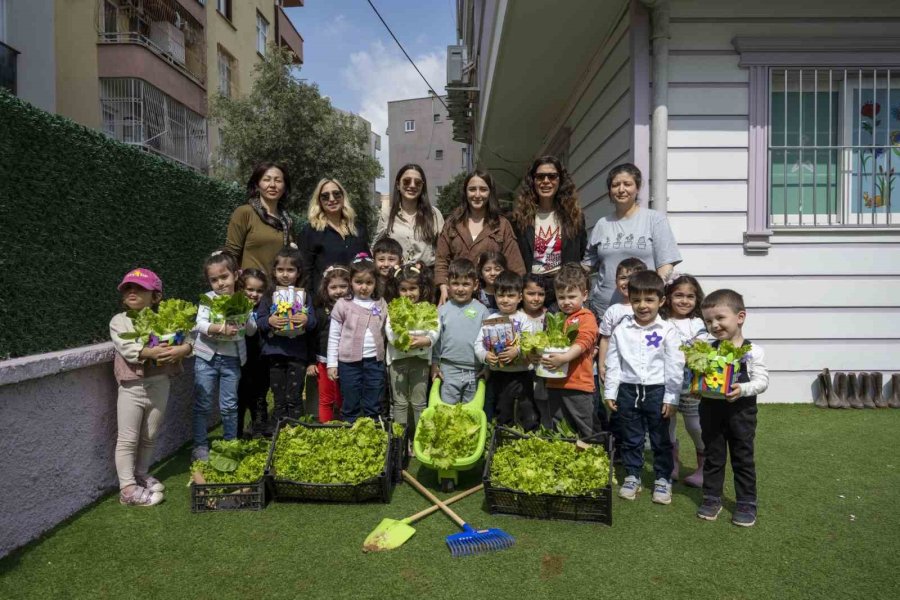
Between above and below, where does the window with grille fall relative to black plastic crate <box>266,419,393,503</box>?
above

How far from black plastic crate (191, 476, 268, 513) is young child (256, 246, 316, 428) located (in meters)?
0.93

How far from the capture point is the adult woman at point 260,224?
14.7 feet

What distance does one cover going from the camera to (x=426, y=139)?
50156 millimetres

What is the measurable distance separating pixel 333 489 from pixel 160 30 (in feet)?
57.3

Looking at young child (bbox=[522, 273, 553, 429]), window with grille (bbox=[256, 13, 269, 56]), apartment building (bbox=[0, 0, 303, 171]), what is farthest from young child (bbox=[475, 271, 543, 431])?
window with grille (bbox=[256, 13, 269, 56])

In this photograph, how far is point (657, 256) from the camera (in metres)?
4.10

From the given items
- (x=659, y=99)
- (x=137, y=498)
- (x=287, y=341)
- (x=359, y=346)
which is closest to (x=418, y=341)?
(x=359, y=346)

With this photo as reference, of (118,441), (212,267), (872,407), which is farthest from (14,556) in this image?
(872,407)

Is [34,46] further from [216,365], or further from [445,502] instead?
[445,502]

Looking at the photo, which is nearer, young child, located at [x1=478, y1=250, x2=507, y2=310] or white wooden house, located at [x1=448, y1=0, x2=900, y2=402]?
young child, located at [x1=478, y1=250, x2=507, y2=310]

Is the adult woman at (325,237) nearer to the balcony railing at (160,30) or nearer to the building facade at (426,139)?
the balcony railing at (160,30)

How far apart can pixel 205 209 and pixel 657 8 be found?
4720mm

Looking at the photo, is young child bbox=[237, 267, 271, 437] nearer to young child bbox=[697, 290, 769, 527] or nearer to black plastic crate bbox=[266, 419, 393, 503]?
black plastic crate bbox=[266, 419, 393, 503]

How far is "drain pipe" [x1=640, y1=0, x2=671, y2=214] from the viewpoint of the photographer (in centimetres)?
537
